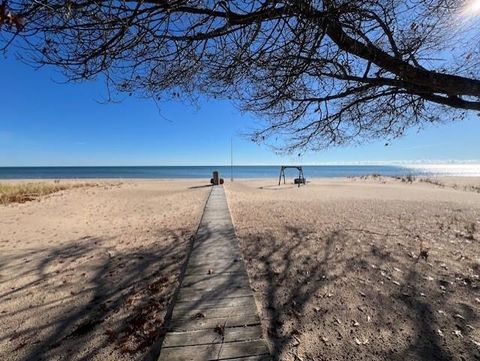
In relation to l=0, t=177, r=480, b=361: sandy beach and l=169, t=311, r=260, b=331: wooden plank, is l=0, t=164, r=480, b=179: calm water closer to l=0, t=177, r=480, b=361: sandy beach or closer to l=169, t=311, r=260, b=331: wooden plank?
l=0, t=177, r=480, b=361: sandy beach

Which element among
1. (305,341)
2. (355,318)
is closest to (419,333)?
(355,318)

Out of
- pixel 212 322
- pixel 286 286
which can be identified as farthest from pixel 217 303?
pixel 286 286

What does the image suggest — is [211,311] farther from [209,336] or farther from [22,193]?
[22,193]

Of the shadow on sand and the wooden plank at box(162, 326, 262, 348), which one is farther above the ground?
the wooden plank at box(162, 326, 262, 348)

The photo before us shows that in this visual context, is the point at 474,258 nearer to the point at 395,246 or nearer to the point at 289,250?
the point at 395,246

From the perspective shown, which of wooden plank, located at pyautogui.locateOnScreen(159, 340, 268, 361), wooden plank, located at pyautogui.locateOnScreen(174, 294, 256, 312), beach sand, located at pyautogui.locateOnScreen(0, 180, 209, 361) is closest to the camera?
wooden plank, located at pyautogui.locateOnScreen(159, 340, 268, 361)

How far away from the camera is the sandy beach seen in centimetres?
287

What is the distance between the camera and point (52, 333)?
3186 millimetres

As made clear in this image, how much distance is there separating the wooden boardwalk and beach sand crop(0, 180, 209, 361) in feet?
0.99

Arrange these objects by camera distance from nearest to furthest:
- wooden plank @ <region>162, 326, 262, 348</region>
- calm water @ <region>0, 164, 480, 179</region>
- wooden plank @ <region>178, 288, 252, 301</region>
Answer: wooden plank @ <region>162, 326, 262, 348</region>
wooden plank @ <region>178, 288, 252, 301</region>
calm water @ <region>0, 164, 480, 179</region>

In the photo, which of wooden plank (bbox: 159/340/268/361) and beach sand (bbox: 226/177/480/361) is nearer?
wooden plank (bbox: 159/340/268/361)

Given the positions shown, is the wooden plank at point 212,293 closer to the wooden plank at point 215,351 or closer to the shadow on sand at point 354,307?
the shadow on sand at point 354,307

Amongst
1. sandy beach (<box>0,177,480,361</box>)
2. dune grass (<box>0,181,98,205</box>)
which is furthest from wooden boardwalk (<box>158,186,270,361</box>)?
dune grass (<box>0,181,98,205</box>)

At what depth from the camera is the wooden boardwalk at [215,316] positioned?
2.47 meters
